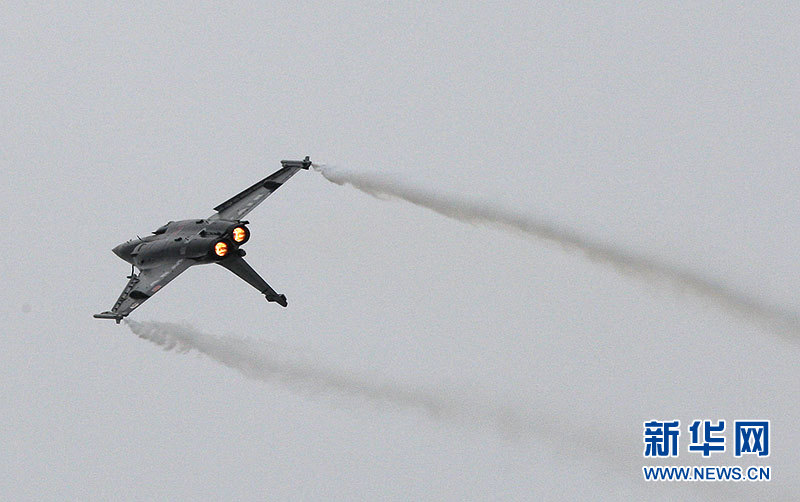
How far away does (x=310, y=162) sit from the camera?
313 feet

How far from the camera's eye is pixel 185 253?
88.9 metres

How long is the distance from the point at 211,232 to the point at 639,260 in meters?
19.3

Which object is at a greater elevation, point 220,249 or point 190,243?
point 190,243

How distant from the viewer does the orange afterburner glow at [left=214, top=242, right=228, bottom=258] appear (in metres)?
87.6

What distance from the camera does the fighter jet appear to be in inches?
3460

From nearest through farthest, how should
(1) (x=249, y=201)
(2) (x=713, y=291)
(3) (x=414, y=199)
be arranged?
(2) (x=713, y=291)
(3) (x=414, y=199)
(1) (x=249, y=201)

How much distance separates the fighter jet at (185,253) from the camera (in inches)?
3460

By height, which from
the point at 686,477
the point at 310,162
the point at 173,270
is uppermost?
the point at 310,162

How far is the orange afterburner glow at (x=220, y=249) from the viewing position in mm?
87625

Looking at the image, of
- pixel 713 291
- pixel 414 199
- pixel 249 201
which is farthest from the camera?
pixel 249 201

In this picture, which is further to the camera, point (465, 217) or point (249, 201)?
point (249, 201)

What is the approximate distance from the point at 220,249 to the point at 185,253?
212cm

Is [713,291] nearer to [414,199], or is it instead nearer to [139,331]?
[414,199]

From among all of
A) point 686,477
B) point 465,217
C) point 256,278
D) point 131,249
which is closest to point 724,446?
point 686,477
